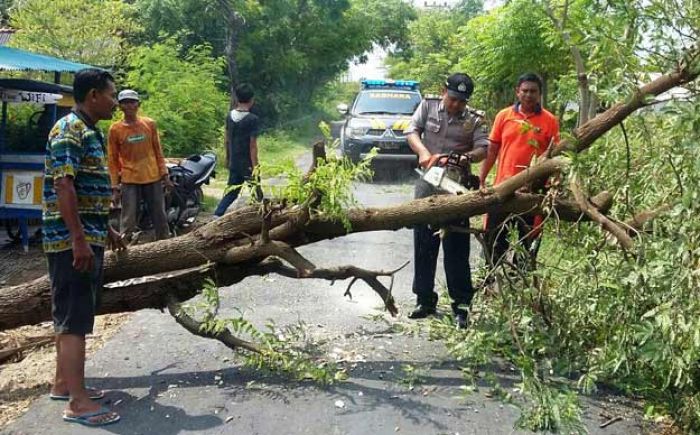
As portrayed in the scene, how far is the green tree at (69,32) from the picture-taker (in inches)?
685

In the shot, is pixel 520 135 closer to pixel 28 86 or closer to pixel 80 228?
pixel 80 228

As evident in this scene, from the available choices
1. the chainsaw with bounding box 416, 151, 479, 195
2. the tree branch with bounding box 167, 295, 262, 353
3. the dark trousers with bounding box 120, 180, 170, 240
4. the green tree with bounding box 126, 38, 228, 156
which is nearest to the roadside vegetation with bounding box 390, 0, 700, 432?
the chainsaw with bounding box 416, 151, 479, 195

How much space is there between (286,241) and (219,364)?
90 centimetres

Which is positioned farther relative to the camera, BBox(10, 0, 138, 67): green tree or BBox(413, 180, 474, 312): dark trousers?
BBox(10, 0, 138, 67): green tree

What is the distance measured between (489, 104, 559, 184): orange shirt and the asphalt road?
55.6 inches

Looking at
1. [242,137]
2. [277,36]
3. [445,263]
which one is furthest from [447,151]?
[277,36]

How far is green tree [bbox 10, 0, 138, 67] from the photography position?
17.4 m

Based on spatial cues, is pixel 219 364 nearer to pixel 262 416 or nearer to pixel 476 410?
pixel 262 416

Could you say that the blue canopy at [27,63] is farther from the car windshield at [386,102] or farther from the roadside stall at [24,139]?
the car windshield at [386,102]

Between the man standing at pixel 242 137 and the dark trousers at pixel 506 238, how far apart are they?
3.77 metres

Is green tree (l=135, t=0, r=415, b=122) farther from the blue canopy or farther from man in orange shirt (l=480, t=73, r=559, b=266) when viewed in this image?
man in orange shirt (l=480, t=73, r=559, b=266)

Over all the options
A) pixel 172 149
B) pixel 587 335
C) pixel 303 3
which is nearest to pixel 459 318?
pixel 587 335

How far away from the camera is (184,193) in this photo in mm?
9656

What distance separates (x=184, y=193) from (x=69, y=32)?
9967 mm
